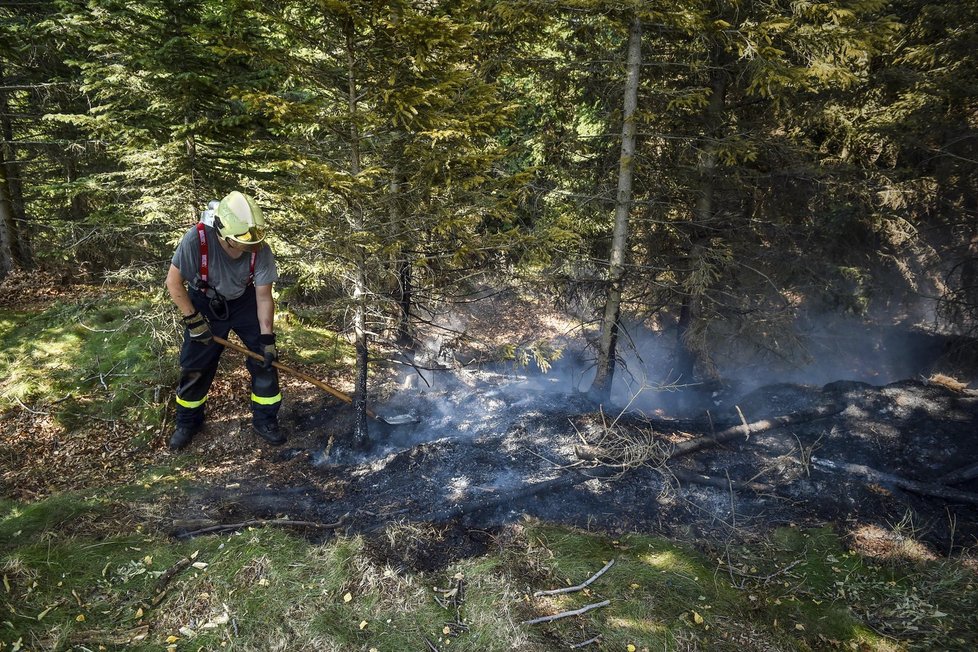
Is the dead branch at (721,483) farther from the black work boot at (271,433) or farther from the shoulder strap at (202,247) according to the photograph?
the shoulder strap at (202,247)

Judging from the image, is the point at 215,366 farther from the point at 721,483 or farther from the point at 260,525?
the point at 721,483

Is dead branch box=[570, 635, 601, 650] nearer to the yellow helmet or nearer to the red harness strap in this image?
the yellow helmet

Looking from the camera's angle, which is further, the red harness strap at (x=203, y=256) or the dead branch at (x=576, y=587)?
the red harness strap at (x=203, y=256)

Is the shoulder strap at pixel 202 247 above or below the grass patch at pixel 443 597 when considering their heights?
above

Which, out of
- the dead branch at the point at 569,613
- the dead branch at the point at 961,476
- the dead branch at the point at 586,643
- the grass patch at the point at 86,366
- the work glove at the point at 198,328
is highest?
the work glove at the point at 198,328

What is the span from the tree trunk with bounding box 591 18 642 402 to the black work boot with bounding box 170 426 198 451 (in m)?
6.25

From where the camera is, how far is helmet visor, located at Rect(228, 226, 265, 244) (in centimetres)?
514

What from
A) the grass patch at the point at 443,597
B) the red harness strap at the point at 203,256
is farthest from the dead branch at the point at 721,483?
the red harness strap at the point at 203,256

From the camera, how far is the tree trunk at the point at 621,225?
691 cm

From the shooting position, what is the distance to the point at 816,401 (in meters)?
8.38

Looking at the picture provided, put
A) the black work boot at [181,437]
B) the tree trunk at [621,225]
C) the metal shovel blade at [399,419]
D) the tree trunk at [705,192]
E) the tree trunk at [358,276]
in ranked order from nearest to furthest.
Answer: the tree trunk at [358,276] < the black work boot at [181,437] < the tree trunk at [621,225] < the metal shovel blade at [399,419] < the tree trunk at [705,192]

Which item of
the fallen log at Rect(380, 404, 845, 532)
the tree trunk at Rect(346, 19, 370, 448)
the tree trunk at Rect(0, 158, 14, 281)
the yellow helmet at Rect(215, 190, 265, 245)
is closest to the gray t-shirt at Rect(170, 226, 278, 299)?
the yellow helmet at Rect(215, 190, 265, 245)

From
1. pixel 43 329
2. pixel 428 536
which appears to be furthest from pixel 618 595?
pixel 43 329

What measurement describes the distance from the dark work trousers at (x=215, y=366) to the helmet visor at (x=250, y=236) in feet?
3.70
